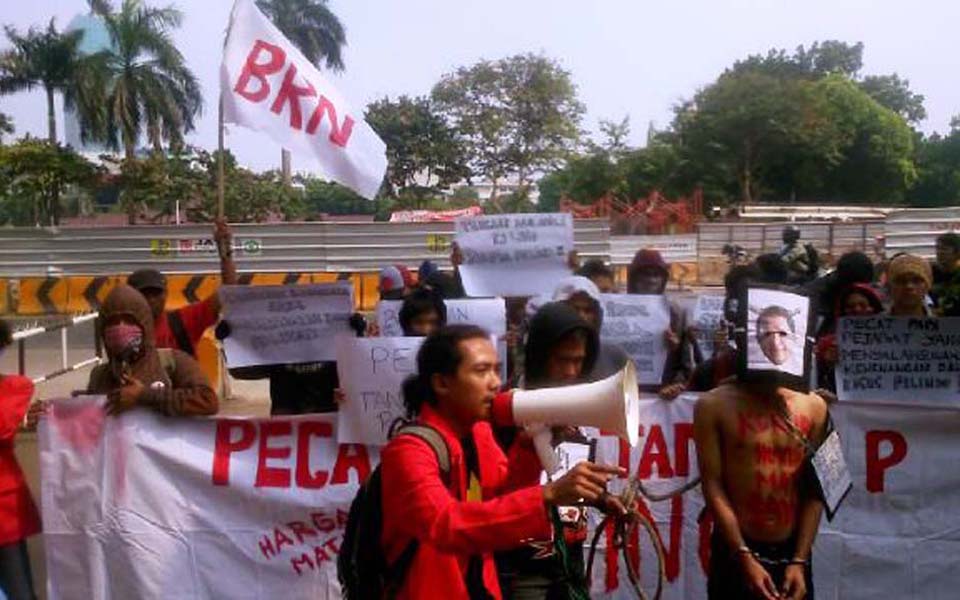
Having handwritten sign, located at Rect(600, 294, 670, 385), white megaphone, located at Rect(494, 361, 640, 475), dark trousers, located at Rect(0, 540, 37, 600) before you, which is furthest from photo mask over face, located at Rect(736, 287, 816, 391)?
dark trousers, located at Rect(0, 540, 37, 600)

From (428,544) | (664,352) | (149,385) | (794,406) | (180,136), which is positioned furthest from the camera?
(180,136)

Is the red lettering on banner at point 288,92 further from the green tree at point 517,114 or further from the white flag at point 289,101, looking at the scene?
the green tree at point 517,114

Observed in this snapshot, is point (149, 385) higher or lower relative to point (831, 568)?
higher

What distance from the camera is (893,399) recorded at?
5.01m

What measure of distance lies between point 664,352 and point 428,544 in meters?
3.22

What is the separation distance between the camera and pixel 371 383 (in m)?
5.14

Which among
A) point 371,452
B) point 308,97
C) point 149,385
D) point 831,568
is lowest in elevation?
point 831,568

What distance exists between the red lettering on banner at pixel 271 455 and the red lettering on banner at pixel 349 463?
0.66ft

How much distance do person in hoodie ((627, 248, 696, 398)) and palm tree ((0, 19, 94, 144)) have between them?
126 ft

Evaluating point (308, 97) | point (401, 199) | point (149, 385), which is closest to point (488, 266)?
point (308, 97)

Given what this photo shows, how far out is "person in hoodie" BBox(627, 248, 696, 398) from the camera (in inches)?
234

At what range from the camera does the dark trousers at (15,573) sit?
461cm

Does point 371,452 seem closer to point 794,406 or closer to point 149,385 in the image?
point 149,385

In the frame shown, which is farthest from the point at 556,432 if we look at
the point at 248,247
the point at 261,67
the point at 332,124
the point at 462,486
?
the point at 248,247
